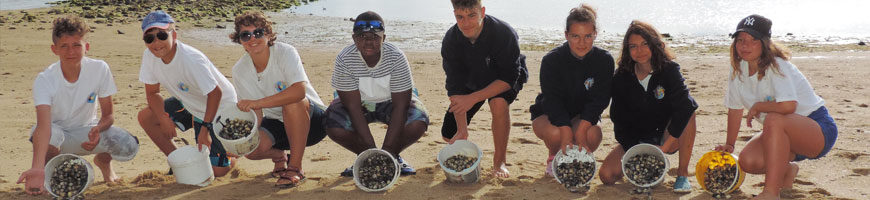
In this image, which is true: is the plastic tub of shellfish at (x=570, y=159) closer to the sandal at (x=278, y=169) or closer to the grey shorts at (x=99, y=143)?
the sandal at (x=278, y=169)

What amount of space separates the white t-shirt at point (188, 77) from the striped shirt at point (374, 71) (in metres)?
0.65

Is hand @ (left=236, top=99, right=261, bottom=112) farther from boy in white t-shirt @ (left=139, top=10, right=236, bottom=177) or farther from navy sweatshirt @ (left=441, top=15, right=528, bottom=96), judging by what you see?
navy sweatshirt @ (left=441, top=15, right=528, bottom=96)

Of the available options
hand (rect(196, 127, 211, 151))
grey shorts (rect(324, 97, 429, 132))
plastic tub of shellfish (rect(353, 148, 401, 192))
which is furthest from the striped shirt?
hand (rect(196, 127, 211, 151))

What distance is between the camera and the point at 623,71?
425cm

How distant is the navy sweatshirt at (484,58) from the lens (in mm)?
4352

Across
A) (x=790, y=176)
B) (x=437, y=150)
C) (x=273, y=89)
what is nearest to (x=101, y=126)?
(x=273, y=89)

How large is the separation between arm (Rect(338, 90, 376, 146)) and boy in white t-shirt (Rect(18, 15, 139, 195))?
4.29 feet

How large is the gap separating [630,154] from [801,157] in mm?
912

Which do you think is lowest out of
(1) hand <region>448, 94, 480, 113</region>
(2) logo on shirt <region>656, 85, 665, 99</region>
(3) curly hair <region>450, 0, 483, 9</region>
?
(1) hand <region>448, 94, 480, 113</region>

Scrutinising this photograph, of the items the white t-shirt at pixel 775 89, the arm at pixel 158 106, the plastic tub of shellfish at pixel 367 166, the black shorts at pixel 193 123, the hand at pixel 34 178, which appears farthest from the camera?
the black shorts at pixel 193 123

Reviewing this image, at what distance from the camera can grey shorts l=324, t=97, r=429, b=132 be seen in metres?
4.37

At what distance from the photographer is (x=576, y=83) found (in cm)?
425

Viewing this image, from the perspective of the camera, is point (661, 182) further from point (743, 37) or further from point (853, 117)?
point (853, 117)

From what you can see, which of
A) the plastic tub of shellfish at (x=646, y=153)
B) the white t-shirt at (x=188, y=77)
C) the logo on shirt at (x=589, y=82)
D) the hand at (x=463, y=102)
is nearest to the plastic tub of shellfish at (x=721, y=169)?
the plastic tub of shellfish at (x=646, y=153)
